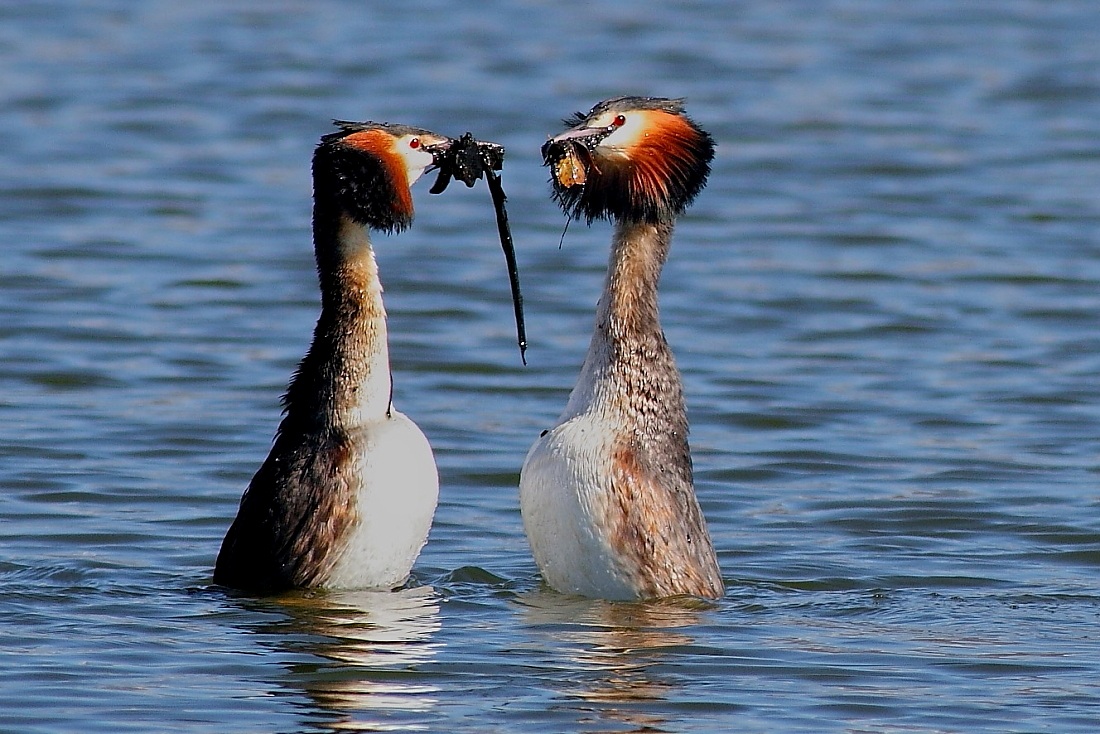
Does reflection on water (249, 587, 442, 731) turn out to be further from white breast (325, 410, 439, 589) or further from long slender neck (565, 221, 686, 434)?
long slender neck (565, 221, 686, 434)

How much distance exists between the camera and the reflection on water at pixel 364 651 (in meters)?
8.16

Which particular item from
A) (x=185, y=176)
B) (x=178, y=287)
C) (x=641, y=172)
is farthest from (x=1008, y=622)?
(x=185, y=176)

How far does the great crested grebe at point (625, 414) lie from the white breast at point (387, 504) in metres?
0.44

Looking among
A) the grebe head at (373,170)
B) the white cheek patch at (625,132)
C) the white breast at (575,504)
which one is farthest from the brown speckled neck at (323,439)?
the white cheek patch at (625,132)

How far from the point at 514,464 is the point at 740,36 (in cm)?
1738

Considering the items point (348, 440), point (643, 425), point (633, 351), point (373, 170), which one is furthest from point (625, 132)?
point (348, 440)

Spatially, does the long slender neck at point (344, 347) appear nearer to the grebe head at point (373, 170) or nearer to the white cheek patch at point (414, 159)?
the grebe head at point (373, 170)

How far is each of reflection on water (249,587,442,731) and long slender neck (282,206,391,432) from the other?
773 mm

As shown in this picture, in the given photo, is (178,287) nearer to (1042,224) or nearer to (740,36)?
(1042,224)

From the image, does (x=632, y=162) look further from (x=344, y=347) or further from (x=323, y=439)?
(x=323, y=439)

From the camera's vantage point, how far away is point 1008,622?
9.75 meters

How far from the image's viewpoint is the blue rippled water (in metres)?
8.75

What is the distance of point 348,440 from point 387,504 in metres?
0.35

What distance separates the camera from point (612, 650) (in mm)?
9008
